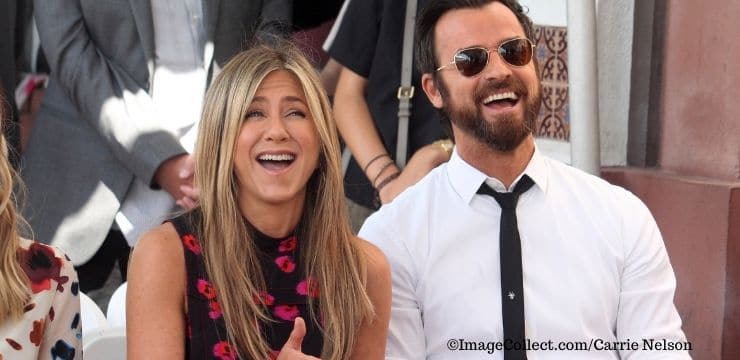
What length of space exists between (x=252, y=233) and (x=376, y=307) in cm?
34

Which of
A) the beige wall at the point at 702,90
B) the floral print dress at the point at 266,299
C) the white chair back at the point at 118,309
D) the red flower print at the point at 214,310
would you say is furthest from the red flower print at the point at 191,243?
the beige wall at the point at 702,90

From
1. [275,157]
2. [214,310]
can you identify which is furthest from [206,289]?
[275,157]

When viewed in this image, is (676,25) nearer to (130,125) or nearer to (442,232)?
(442,232)

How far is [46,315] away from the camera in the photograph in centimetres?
269

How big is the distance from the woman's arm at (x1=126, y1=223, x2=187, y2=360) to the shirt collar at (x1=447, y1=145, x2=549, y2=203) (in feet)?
2.76

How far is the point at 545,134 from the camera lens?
4445mm

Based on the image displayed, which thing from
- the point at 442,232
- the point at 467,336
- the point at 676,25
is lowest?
the point at 467,336

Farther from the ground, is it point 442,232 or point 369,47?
point 369,47

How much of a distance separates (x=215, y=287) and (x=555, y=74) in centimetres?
192

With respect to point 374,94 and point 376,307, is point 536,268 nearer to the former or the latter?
point 376,307

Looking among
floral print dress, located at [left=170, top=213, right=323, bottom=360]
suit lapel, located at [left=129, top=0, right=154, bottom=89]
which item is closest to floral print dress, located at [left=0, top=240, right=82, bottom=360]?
floral print dress, located at [left=170, top=213, right=323, bottom=360]

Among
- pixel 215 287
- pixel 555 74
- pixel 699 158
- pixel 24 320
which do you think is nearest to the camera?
pixel 24 320

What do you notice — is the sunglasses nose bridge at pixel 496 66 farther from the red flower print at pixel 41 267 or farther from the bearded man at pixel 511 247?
the red flower print at pixel 41 267

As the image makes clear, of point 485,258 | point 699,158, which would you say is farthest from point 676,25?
point 485,258
